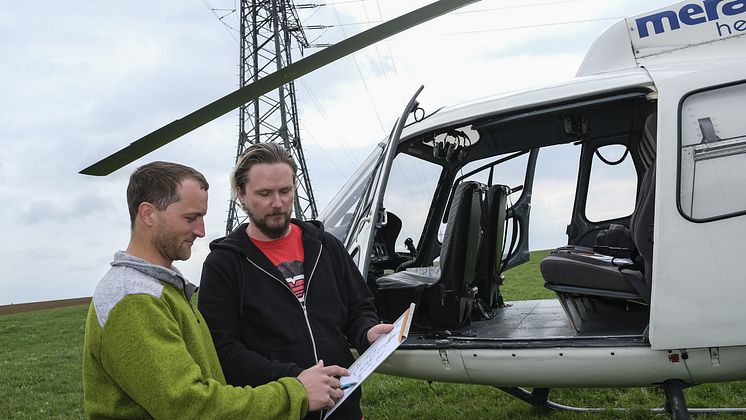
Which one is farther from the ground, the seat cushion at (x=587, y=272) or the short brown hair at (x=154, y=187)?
the short brown hair at (x=154, y=187)

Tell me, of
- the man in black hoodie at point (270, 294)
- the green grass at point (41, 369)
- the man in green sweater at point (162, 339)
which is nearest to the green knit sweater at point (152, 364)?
the man in green sweater at point (162, 339)

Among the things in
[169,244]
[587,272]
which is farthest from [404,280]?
[169,244]

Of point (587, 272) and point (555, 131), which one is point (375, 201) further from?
point (555, 131)

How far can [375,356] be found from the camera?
6.77ft

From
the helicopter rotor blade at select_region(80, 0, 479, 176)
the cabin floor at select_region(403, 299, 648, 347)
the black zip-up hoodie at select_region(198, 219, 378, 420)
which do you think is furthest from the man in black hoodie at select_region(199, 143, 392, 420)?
the cabin floor at select_region(403, 299, 648, 347)

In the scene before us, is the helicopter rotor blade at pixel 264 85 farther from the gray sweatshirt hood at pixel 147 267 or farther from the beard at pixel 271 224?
the gray sweatshirt hood at pixel 147 267

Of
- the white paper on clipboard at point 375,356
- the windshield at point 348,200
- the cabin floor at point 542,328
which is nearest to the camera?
the white paper on clipboard at point 375,356

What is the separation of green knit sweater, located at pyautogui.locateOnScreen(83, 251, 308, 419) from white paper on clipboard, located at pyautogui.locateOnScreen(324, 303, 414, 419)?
0.19m

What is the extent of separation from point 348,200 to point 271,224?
1.70 metres

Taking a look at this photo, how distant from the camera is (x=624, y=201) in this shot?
5312 millimetres

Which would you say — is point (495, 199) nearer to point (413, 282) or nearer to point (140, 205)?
point (413, 282)

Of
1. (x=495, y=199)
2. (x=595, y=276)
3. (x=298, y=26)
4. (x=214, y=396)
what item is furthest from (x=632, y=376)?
(x=298, y=26)

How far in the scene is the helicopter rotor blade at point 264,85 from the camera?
2922mm

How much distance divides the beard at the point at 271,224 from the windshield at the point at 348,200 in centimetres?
127
